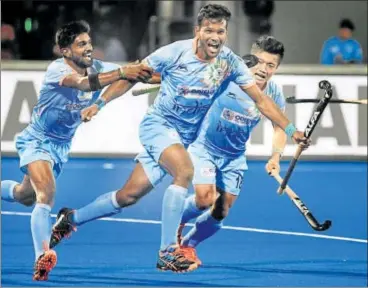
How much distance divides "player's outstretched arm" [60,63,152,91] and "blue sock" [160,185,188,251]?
0.64 meters

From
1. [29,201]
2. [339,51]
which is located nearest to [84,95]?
[29,201]

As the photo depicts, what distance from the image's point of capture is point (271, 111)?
290 inches

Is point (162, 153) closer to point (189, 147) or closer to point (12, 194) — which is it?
point (189, 147)

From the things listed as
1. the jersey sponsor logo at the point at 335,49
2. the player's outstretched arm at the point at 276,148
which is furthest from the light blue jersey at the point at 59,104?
the jersey sponsor logo at the point at 335,49

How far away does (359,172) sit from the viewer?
A: 11242mm

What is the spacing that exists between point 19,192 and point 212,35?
1427mm

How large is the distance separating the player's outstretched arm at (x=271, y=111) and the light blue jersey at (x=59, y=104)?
77cm

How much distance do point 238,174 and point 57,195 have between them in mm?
1044

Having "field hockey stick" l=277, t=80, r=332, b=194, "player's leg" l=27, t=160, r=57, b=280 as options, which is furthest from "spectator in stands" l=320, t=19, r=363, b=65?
"player's leg" l=27, t=160, r=57, b=280

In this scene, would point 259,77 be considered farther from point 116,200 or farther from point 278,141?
point 116,200

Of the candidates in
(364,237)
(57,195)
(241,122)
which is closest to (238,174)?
(241,122)

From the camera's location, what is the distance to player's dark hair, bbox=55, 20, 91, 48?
24.1 feet

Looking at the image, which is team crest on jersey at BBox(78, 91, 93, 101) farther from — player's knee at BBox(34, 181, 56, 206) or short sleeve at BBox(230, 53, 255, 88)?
short sleeve at BBox(230, 53, 255, 88)

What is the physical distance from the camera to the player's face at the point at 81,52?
7.35m
